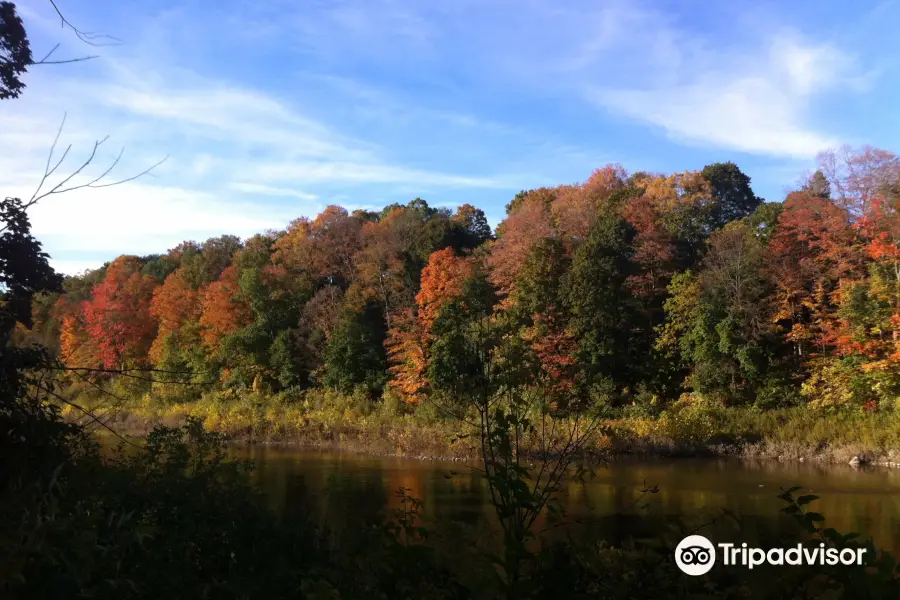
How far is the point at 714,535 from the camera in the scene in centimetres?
251

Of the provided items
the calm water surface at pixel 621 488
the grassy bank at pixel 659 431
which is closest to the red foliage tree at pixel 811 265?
the grassy bank at pixel 659 431

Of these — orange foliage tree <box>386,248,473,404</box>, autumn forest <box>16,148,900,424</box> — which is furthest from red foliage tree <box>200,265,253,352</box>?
orange foliage tree <box>386,248,473,404</box>

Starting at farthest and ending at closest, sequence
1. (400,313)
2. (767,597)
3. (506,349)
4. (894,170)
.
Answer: (400,313) < (894,170) < (506,349) < (767,597)

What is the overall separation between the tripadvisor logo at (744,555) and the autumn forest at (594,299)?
48.2 feet

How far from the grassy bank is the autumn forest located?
40.6 inches

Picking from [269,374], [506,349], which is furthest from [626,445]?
[506,349]

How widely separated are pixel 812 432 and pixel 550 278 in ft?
39.0

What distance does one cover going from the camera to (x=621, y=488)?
1841 cm

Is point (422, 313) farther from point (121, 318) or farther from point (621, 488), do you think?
point (121, 318)

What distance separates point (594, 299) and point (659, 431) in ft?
20.1

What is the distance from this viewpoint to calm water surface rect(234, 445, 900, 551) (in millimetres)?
13734

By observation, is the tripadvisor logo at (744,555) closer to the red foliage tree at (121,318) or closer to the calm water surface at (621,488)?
the calm water surface at (621,488)

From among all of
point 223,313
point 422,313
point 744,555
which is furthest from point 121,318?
point 744,555

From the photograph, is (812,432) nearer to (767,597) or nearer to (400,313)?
(400,313)
